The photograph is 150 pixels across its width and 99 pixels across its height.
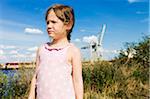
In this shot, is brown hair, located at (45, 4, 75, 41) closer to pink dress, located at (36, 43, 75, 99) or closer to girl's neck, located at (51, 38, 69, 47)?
girl's neck, located at (51, 38, 69, 47)

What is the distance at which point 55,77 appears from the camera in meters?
2.91

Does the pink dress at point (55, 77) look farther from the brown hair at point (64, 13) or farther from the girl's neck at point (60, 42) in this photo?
the brown hair at point (64, 13)

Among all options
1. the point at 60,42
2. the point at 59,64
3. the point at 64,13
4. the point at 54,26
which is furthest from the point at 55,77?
the point at 64,13

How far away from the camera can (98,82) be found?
41.3ft

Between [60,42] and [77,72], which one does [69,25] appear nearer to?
[60,42]

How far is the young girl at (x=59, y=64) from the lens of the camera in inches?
114

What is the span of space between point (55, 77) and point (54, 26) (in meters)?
0.39

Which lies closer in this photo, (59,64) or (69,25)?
(59,64)

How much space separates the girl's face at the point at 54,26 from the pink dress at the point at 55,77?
113mm

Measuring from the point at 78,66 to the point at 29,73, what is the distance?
6880 millimetres

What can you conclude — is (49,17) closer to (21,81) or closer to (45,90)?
(45,90)

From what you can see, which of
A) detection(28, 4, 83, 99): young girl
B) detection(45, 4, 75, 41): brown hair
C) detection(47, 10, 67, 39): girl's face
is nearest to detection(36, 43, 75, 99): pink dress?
detection(28, 4, 83, 99): young girl

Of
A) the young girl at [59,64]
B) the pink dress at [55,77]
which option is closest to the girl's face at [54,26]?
the young girl at [59,64]

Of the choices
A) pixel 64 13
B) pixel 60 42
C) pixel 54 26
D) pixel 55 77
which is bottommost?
pixel 55 77
